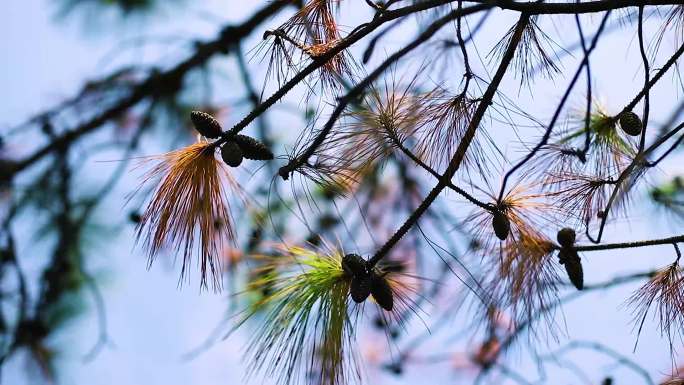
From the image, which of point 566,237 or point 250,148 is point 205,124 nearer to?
point 250,148

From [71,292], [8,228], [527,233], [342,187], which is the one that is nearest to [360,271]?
[342,187]

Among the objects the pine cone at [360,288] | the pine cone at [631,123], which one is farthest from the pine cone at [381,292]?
the pine cone at [631,123]

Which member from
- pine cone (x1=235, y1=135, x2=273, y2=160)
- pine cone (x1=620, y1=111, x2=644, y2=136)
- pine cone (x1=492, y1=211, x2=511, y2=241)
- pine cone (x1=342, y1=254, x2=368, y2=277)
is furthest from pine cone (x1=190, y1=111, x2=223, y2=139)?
pine cone (x1=620, y1=111, x2=644, y2=136)

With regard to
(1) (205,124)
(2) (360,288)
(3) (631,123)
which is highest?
(3) (631,123)

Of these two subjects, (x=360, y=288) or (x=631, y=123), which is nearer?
(x=360, y=288)

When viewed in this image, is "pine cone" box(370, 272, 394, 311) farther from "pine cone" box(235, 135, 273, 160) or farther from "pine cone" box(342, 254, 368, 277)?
"pine cone" box(235, 135, 273, 160)

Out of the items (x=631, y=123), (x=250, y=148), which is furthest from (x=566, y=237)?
(x=250, y=148)

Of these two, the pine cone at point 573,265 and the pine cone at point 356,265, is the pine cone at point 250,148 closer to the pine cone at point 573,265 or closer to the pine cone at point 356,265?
the pine cone at point 356,265
